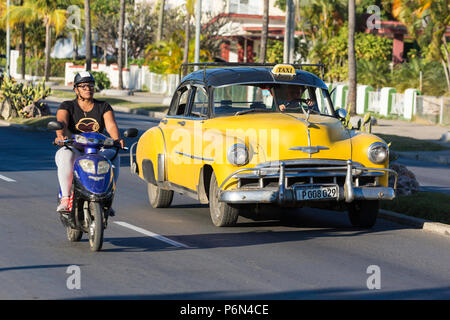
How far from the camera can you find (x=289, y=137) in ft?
35.9

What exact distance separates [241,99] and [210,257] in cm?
331

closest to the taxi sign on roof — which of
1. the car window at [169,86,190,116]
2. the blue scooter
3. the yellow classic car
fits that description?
the yellow classic car

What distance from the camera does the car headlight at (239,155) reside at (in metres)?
10.8

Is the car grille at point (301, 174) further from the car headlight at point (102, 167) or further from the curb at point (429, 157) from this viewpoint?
the curb at point (429, 157)

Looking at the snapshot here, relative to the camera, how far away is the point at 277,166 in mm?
10758

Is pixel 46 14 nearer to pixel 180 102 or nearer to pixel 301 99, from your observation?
pixel 180 102

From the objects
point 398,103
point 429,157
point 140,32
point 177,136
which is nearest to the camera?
point 177,136

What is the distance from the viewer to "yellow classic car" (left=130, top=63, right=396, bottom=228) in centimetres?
1079

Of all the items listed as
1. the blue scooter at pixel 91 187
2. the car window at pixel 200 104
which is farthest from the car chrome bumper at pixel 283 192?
the car window at pixel 200 104

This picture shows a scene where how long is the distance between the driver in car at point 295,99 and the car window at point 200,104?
1.03m

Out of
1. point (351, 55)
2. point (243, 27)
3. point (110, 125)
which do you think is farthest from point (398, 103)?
point (110, 125)

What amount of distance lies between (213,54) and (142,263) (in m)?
56.9

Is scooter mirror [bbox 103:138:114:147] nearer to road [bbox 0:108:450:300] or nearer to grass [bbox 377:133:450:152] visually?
road [bbox 0:108:450:300]
